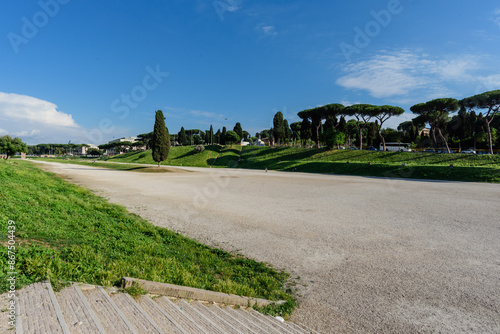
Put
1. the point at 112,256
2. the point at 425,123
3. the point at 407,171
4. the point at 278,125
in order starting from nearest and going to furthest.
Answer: the point at 112,256 → the point at 407,171 → the point at 425,123 → the point at 278,125

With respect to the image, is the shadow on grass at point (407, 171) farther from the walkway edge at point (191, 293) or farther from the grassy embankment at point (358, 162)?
the walkway edge at point (191, 293)

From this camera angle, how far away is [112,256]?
4926 mm

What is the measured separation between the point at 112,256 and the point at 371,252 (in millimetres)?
6304

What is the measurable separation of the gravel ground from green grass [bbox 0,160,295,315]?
699 mm

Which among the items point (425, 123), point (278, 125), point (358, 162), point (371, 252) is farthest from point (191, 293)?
point (278, 125)

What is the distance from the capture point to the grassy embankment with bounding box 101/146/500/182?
27.5m

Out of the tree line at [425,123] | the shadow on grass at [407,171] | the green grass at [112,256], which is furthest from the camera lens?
the tree line at [425,123]

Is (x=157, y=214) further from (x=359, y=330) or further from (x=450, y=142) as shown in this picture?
(x=450, y=142)

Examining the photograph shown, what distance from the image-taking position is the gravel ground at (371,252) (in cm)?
398

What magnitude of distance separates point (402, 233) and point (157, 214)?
9314 millimetres

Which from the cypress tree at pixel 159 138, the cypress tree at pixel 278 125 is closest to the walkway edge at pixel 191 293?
the cypress tree at pixel 159 138

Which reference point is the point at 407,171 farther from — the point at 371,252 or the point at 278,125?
the point at 278,125

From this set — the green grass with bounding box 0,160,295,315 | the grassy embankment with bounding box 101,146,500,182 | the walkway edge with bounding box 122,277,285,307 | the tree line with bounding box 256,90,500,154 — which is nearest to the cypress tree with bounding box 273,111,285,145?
the tree line with bounding box 256,90,500,154

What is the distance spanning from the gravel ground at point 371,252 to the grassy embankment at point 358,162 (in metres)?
17.5
